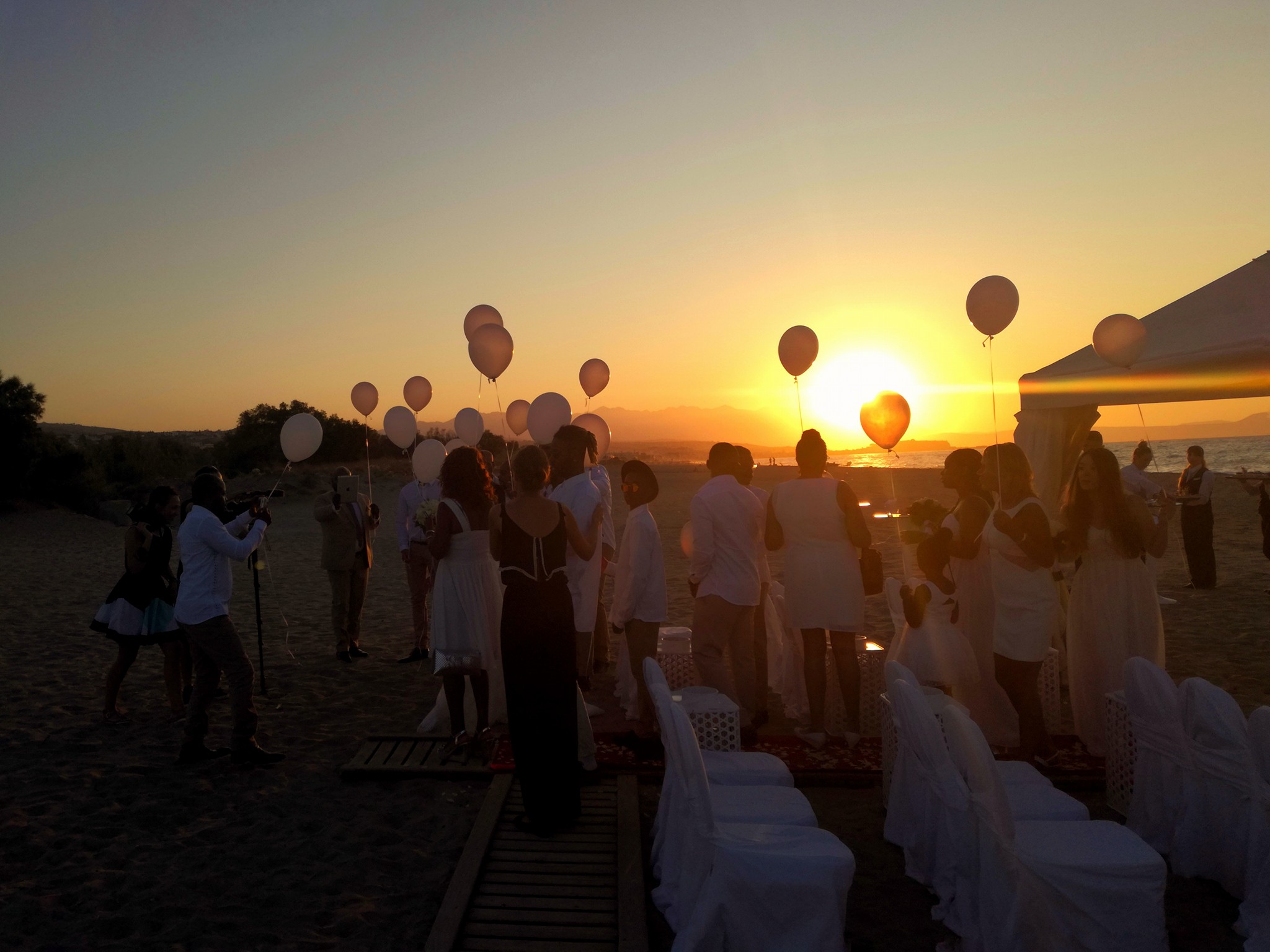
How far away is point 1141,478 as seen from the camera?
895cm

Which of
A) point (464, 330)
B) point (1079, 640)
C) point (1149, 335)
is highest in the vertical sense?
point (464, 330)

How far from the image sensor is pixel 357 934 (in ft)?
11.6

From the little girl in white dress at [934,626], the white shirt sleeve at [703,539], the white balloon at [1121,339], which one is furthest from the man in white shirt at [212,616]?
the white balloon at [1121,339]

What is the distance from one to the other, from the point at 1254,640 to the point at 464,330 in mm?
8207

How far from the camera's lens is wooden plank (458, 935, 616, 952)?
326 centimetres

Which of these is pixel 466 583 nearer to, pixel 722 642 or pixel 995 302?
pixel 722 642

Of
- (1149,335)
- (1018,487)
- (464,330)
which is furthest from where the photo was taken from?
(464,330)

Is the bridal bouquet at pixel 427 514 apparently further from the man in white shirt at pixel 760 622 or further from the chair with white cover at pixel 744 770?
the chair with white cover at pixel 744 770

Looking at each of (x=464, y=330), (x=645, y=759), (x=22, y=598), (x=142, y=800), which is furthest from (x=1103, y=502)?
(x=22, y=598)

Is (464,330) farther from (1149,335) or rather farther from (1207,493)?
(1207,493)

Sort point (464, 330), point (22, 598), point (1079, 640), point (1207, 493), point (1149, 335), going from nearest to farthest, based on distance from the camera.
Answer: point (1079, 640), point (1149, 335), point (464, 330), point (1207, 493), point (22, 598)

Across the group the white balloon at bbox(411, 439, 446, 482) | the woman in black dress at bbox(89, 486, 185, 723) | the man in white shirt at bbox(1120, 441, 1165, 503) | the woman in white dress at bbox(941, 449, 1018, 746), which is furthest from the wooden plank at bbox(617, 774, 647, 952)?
the man in white shirt at bbox(1120, 441, 1165, 503)

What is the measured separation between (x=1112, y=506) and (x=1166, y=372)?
221cm

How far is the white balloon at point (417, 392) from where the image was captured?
9547 mm
